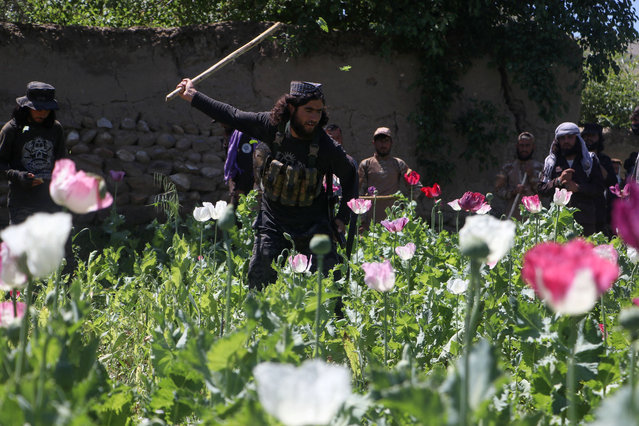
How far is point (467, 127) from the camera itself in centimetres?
855

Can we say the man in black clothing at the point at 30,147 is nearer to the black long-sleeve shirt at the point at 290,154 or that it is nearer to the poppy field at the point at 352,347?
the poppy field at the point at 352,347

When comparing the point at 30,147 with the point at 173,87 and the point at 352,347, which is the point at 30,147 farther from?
the point at 173,87

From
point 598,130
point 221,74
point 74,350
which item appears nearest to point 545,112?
point 598,130

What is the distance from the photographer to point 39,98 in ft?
14.8

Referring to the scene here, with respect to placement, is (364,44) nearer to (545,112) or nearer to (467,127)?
(467,127)

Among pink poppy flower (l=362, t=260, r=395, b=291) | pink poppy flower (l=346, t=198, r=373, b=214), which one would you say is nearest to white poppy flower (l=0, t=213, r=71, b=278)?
pink poppy flower (l=362, t=260, r=395, b=291)

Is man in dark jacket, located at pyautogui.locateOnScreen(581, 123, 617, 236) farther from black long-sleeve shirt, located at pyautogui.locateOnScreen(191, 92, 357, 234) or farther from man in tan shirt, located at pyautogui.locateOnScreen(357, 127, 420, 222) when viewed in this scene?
black long-sleeve shirt, located at pyautogui.locateOnScreen(191, 92, 357, 234)

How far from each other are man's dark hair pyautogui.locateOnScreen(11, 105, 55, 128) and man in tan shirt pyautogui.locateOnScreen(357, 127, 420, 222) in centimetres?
255

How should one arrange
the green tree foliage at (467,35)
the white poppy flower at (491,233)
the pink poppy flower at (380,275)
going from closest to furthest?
the white poppy flower at (491,233) < the pink poppy flower at (380,275) < the green tree foliage at (467,35)

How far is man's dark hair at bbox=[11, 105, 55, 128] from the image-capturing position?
176 inches

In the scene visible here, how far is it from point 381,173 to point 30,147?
9.21 feet

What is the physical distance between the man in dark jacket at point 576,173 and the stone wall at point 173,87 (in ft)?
9.14

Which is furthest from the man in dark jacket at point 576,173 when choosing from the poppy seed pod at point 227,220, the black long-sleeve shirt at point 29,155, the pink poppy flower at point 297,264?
the poppy seed pod at point 227,220

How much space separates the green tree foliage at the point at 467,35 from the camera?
831 cm
